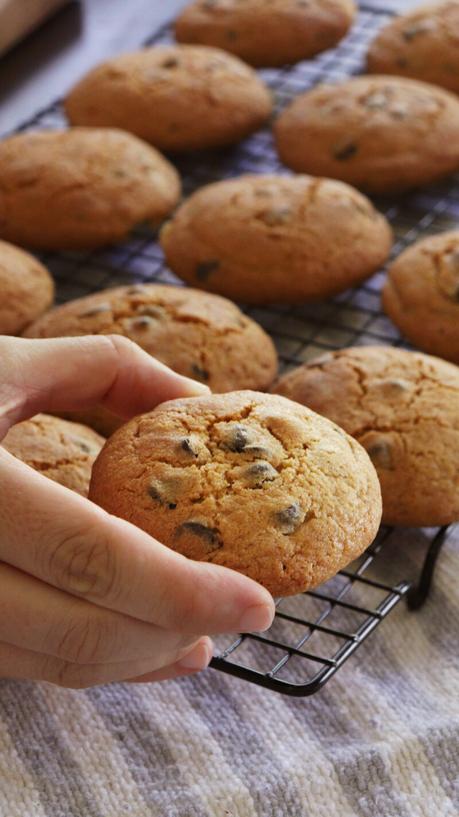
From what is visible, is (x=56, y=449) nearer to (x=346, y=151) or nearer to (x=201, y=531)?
(x=201, y=531)

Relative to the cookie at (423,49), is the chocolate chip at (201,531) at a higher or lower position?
lower

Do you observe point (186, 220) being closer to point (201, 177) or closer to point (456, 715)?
point (201, 177)

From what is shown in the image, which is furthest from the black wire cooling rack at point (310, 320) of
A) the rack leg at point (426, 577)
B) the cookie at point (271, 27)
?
the cookie at point (271, 27)

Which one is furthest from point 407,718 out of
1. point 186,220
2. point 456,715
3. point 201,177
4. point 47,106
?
point 47,106

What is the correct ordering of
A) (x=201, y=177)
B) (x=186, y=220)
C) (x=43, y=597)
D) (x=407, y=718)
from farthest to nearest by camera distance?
1. (x=201, y=177)
2. (x=186, y=220)
3. (x=407, y=718)
4. (x=43, y=597)

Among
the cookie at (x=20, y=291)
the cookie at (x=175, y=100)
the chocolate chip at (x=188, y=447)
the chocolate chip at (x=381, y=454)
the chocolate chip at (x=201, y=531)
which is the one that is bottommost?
the cookie at (x=20, y=291)

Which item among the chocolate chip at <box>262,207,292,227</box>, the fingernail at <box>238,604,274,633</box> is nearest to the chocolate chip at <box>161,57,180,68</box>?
the chocolate chip at <box>262,207,292,227</box>

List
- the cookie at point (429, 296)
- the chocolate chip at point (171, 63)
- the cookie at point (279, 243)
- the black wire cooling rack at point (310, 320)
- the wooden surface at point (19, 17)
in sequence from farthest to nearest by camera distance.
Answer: the wooden surface at point (19, 17) → the chocolate chip at point (171, 63) → the cookie at point (279, 243) → the cookie at point (429, 296) → the black wire cooling rack at point (310, 320)

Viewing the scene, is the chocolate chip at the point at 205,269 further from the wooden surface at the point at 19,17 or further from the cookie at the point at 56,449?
the wooden surface at the point at 19,17
